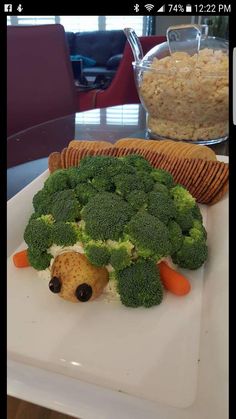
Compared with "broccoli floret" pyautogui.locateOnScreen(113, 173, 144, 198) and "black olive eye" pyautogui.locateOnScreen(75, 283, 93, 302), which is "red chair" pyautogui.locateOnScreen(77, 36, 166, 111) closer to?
"broccoli floret" pyautogui.locateOnScreen(113, 173, 144, 198)

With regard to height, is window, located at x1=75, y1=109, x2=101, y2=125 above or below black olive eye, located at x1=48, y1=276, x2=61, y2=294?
above

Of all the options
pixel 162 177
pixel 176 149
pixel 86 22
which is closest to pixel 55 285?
pixel 162 177

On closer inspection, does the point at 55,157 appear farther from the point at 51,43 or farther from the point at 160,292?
the point at 51,43

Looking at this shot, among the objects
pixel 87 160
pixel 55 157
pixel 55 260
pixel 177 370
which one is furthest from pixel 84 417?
pixel 55 157

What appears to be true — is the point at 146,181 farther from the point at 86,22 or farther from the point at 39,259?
the point at 86,22

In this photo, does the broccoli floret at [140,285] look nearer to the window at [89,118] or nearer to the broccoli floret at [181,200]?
the broccoli floret at [181,200]
